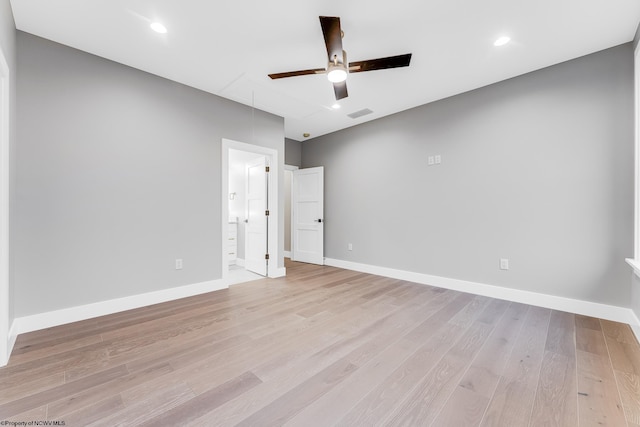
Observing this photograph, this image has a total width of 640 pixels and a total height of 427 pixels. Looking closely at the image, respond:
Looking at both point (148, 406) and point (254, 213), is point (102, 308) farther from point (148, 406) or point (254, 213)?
point (254, 213)

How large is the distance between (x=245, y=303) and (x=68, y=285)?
173 centimetres

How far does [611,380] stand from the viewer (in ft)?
5.53

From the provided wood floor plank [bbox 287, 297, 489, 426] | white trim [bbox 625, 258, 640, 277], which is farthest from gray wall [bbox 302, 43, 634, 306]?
wood floor plank [bbox 287, 297, 489, 426]

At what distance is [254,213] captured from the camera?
4773 mm

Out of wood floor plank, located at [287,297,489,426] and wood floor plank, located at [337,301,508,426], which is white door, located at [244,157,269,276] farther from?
wood floor plank, located at [337,301,508,426]

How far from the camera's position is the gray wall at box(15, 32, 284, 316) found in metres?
2.41

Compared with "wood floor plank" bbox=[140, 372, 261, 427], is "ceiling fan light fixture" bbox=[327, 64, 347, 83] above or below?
above

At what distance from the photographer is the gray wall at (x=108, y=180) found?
241 centimetres

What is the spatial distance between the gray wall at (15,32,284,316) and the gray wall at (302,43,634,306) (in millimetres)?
2878

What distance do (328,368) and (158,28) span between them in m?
3.23

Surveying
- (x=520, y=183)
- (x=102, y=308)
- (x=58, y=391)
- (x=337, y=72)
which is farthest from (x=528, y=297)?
(x=102, y=308)

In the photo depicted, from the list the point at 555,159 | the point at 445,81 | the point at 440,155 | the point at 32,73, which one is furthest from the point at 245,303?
the point at 555,159

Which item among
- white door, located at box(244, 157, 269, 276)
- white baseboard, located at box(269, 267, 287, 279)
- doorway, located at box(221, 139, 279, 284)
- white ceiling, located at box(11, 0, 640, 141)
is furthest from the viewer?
white door, located at box(244, 157, 269, 276)

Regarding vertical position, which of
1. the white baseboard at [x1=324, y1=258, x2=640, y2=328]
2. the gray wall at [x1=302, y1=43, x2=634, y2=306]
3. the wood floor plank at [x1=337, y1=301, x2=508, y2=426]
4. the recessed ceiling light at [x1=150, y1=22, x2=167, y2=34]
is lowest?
the wood floor plank at [x1=337, y1=301, x2=508, y2=426]
